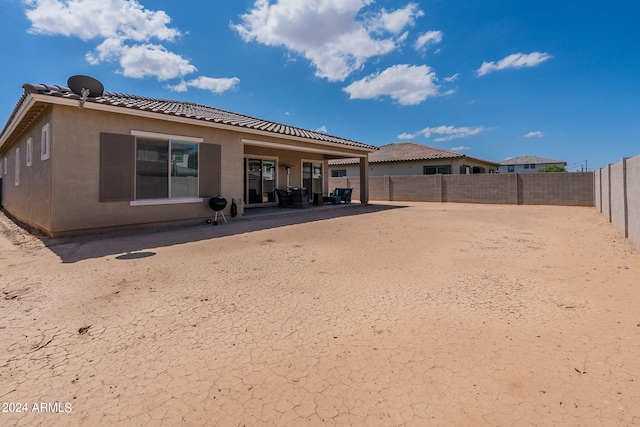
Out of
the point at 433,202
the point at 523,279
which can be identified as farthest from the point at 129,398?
the point at 433,202

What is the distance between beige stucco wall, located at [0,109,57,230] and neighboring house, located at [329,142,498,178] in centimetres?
1618

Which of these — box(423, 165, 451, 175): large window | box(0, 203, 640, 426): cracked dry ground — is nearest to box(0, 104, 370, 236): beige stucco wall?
box(0, 203, 640, 426): cracked dry ground

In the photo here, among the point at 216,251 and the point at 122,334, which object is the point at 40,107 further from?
the point at 122,334

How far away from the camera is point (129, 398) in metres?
2.06

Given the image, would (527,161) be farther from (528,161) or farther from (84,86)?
(84,86)

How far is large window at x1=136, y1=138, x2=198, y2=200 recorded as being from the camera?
320 inches

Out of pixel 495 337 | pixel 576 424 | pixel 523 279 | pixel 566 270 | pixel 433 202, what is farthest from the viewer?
pixel 433 202

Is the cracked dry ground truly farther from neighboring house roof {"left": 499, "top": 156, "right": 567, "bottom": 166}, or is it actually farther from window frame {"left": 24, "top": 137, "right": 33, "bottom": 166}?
neighboring house roof {"left": 499, "top": 156, "right": 567, "bottom": 166}

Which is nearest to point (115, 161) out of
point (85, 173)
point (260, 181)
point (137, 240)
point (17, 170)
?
point (85, 173)

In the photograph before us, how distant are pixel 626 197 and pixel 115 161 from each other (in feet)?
39.2

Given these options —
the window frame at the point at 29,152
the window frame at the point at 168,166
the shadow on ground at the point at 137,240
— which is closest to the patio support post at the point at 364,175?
the shadow on ground at the point at 137,240

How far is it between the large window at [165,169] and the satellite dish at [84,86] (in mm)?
1341

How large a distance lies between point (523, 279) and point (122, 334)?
489 cm

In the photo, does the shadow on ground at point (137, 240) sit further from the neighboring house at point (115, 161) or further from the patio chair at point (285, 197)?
the patio chair at point (285, 197)
